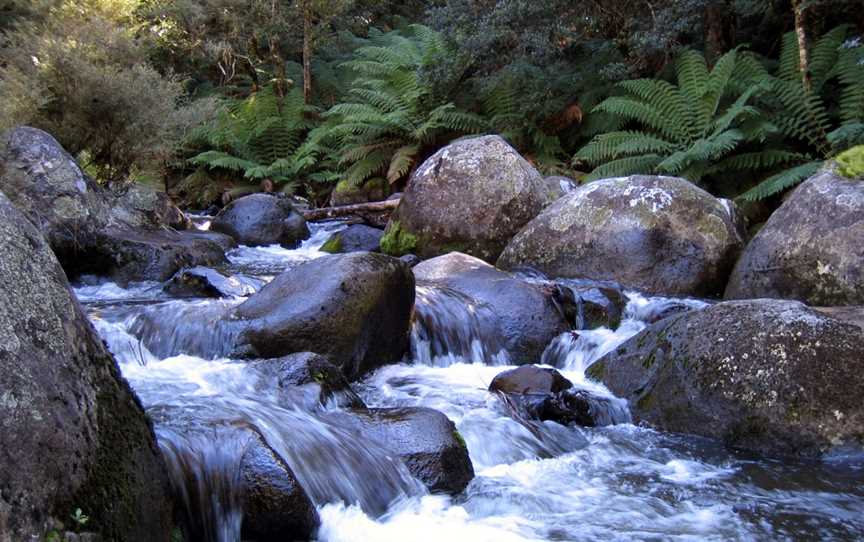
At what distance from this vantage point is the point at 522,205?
930cm

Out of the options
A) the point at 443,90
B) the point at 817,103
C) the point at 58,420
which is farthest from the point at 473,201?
the point at 58,420

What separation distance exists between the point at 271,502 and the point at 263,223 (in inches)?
337

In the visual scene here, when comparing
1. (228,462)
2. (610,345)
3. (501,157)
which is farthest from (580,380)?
(501,157)

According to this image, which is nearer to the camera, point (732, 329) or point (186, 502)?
point (186, 502)

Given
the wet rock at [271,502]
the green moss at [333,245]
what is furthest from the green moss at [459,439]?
the green moss at [333,245]

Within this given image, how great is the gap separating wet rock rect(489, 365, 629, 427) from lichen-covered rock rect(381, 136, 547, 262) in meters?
3.79

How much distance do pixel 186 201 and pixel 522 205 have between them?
9991 mm

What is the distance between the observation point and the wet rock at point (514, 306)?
6.76 m

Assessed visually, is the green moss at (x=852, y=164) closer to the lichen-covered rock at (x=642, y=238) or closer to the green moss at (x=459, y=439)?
the lichen-covered rock at (x=642, y=238)

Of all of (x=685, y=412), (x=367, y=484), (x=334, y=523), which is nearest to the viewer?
(x=334, y=523)

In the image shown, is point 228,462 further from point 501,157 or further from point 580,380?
point 501,157

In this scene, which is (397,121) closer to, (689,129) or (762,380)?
(689,129)

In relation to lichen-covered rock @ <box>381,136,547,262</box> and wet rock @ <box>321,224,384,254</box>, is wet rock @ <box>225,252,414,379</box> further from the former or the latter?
wet rock @ <box>321,224,384,254</box>

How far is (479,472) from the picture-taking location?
4.41 meters
